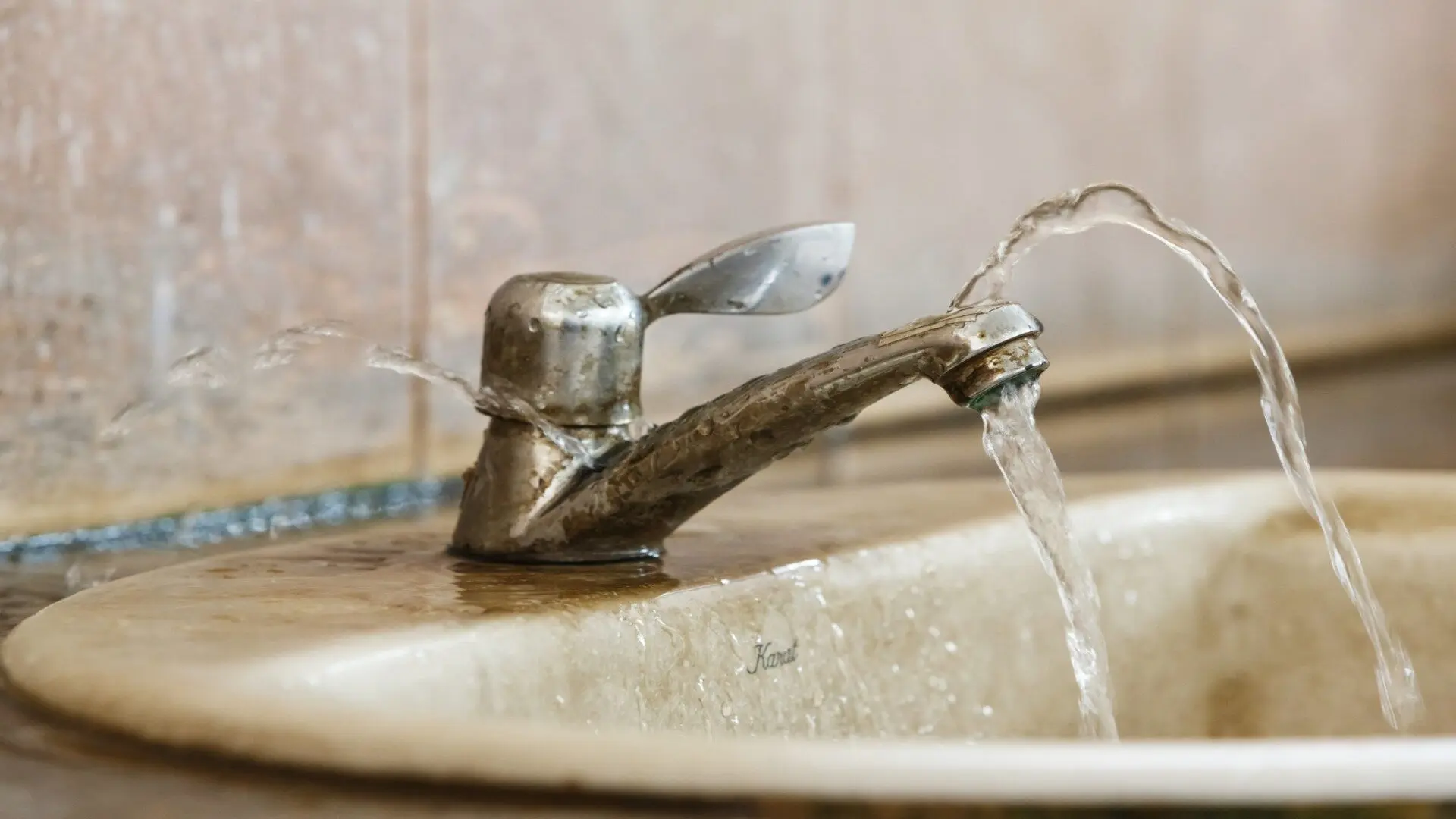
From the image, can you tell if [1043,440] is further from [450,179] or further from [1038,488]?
[450,179]

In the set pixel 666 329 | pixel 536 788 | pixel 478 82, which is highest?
pixel 478 82

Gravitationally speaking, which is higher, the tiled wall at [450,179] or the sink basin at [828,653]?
the tiled wall at [450,179]

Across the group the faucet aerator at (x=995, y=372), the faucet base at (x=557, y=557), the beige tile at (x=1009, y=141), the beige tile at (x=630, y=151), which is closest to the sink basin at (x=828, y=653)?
the faucet base at (x=557, y=557)

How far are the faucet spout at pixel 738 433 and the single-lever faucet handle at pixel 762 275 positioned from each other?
0.18 feet

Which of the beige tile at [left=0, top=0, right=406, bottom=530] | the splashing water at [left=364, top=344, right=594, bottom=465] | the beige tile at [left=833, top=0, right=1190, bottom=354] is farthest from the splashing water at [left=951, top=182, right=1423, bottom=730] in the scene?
the beige tile at [left=833, top=0, right=1190, bottom=354]

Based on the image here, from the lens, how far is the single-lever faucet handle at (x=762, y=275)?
0.61 m

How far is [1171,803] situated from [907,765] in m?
0.05

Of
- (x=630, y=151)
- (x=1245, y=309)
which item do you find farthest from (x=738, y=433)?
(x=630, y=151)

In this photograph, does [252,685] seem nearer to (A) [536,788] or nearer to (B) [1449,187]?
(A) [536,788]

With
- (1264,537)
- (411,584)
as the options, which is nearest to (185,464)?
(411,584)

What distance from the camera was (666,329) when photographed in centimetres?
115

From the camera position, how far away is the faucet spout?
519 mm

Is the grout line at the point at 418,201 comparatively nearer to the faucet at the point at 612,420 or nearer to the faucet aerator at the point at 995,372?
the faucet at the point at 612,420

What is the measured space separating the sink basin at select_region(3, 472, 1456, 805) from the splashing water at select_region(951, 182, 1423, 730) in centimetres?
1
